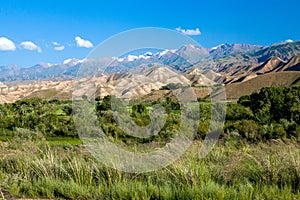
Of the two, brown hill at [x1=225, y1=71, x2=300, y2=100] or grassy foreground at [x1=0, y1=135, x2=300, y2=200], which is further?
brown hill at [x1=225, y1=71, x2=300, y2=100]

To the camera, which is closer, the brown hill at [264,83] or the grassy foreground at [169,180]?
the grassy foreground at [169,180]

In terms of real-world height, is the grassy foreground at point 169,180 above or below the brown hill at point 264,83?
below

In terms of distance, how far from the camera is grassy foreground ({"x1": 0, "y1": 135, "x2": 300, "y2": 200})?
6277 millimetres

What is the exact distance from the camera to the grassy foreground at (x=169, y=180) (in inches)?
247

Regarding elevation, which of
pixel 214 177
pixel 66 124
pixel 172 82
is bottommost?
pixel 66 124

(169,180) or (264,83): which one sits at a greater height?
(264,83)

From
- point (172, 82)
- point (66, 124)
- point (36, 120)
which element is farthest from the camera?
point (36, 120)

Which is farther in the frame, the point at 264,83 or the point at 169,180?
the point at 264,83

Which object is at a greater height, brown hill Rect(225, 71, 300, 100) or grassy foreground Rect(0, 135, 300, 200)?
brown hill Rect(225, 71, 300, 100)

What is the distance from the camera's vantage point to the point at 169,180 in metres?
7.24

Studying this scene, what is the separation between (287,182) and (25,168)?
5746 millimetres

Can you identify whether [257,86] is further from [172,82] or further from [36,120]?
[172,82]

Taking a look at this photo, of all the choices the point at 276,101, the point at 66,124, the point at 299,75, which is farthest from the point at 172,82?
the point at 299,75

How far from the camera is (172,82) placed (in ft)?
58.4
